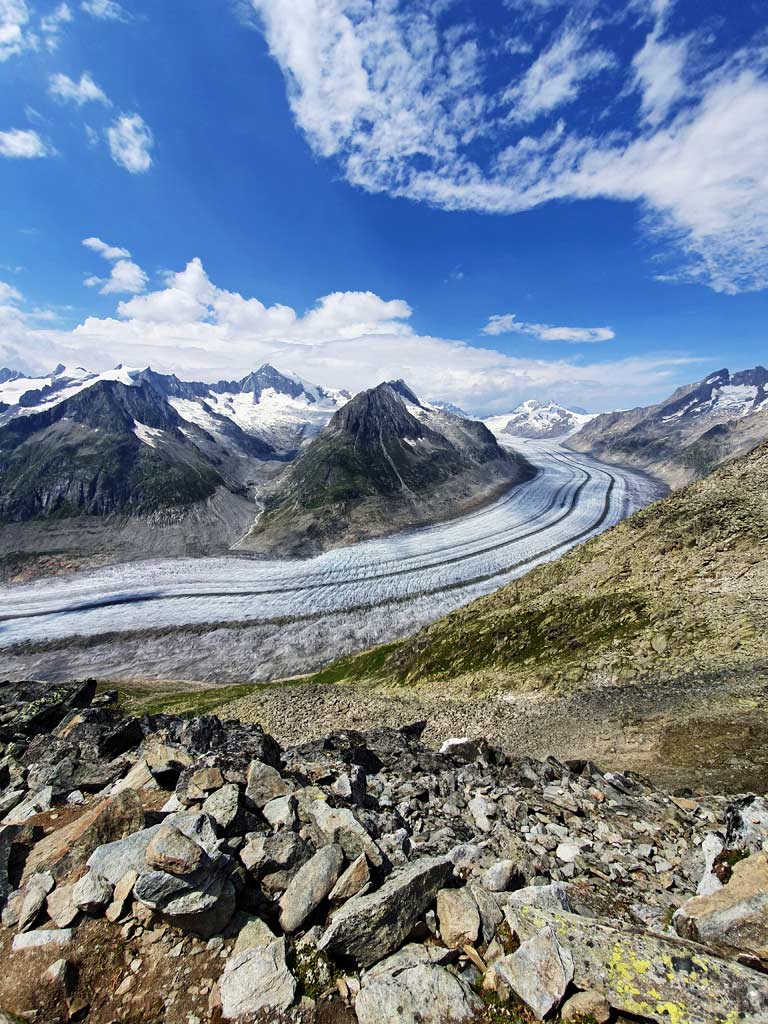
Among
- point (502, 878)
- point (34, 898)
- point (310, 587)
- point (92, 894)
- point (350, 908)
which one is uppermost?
point (92, 894)

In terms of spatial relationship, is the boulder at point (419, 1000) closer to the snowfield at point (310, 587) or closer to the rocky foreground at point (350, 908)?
the rocky foreground at point (350, 908)

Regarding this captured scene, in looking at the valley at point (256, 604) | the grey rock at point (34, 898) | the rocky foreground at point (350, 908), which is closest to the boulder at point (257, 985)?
the rocky foreground at point (350, 908)

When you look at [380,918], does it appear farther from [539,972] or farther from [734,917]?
[734,917]

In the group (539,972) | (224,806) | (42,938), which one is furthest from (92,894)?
(539,972)

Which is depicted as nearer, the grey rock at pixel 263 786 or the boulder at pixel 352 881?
the boulder at pixel 352 881

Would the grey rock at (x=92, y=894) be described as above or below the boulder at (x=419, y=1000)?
above

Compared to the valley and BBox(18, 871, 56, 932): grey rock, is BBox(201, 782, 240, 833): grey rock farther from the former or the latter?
the valley
